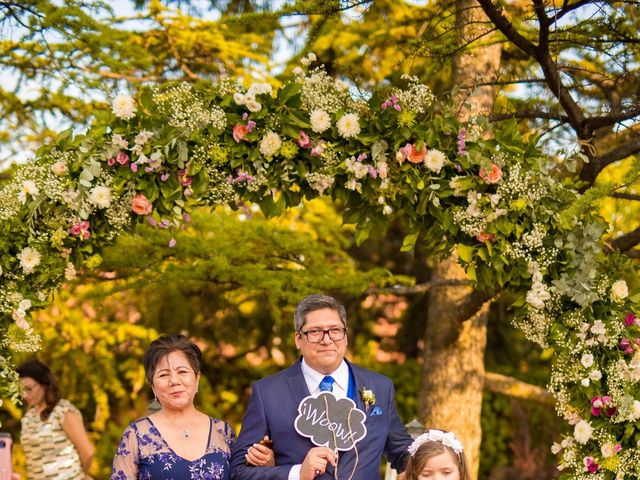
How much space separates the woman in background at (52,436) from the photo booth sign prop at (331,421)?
76.7 inches

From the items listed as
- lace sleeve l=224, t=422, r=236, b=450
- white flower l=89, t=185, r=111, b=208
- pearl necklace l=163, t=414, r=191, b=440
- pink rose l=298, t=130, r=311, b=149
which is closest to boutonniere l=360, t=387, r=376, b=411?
lace sleeve l=224, t=422, r=236, b=450

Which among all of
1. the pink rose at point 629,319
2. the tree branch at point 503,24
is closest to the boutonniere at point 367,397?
the pink rose at point 629,319

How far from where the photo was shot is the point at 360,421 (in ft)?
10.3

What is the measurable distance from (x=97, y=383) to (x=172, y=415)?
462cm

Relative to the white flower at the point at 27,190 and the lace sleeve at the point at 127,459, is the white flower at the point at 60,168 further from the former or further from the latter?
the lace sleeve at the point at 127,459

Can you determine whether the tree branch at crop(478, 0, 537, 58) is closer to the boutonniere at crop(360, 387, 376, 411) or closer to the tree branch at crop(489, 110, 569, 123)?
the tree branch at crop(489, 110, 569, 123)

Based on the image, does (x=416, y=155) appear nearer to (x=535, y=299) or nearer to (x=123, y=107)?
(x=535, y=299)

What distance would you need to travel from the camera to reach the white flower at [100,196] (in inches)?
134

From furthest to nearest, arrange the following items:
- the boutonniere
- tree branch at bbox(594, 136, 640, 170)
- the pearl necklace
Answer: tree branch at bbox(594, 136, 640, 170) < the pearl necklace < the boutonniere

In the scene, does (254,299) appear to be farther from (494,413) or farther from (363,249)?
(494,413)

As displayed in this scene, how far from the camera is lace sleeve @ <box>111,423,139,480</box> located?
3211 mm

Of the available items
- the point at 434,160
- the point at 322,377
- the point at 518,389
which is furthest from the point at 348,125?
the point at 518,389

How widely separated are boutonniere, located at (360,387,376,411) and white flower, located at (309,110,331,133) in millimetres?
1084

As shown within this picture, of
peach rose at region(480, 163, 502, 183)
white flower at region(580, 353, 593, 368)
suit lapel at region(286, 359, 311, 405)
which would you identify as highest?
peach rose at region(480, 163, 502, 183)
